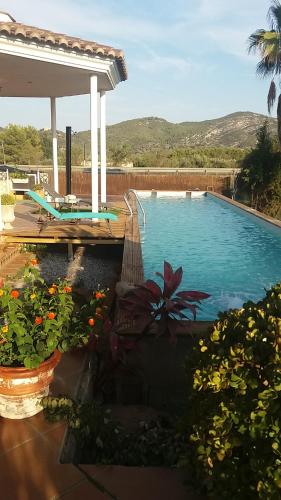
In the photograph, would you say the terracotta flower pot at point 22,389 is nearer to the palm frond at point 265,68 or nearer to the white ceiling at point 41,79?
the white ceiling at point 41,79

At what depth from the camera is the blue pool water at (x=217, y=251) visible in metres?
7.48

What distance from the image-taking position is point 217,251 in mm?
10227

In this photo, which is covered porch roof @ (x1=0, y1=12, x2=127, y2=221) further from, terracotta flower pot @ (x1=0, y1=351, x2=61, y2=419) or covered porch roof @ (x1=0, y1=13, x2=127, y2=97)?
terracotta flower pot @ (x1=0, y1=351, x2=61, y2=419)

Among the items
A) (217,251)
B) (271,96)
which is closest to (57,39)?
(217,251)

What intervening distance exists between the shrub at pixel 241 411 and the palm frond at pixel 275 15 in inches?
712

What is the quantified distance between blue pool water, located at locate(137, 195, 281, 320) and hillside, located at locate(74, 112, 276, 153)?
75596 millimetres

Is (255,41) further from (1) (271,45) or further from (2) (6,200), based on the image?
(2) (6,200)

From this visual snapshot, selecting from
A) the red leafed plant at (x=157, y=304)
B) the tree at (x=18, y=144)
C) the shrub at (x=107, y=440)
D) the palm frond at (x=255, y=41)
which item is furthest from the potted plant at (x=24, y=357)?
the tree at (x=18, y=144)

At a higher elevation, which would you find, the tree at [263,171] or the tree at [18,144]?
the tree at [18,144]

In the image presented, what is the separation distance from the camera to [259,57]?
16812mm

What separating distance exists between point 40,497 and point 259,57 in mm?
18771

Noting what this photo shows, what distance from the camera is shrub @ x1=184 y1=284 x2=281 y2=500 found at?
170 cm

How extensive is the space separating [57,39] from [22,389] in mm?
7232

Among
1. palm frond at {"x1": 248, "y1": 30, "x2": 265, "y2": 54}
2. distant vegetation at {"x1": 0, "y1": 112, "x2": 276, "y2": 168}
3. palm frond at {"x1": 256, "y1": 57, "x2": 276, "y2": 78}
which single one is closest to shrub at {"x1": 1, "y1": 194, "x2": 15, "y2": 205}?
palm frond at {"x1": 248, "y1": 30, "x2": 265, "y2": 54}
